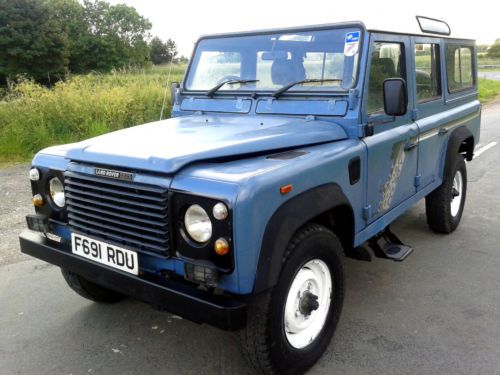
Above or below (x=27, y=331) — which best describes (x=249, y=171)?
above

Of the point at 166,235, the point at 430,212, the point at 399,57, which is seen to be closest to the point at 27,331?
the point at 166,235

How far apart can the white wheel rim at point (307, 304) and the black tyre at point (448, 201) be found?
90.4 inches

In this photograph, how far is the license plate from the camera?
2.44m

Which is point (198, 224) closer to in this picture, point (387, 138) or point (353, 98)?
point (353, 98)

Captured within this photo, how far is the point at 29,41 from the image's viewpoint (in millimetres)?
42812

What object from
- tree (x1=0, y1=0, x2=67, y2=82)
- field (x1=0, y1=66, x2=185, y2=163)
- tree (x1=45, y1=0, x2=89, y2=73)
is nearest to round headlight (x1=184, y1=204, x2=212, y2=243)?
field (x1=0, y1=66, x2=185, y2=163)

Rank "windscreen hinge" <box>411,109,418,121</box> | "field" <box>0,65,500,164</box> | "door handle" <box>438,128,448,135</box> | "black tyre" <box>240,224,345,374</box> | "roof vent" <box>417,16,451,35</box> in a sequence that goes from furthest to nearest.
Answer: "field" <box>0,65,500,164</box> < "door handle" <box>438,128,448,135</box> < "roof vent" <box>417,16,451,35</box> < "windscreen hinge" <box>411,109,418,121</box> < "black tyre" <box>240,224,345,374</box>

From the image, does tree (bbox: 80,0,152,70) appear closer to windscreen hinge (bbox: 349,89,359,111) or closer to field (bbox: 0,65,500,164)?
field (bbox: 0,65,500,164)

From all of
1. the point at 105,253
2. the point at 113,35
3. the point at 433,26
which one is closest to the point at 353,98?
the point at 433,26

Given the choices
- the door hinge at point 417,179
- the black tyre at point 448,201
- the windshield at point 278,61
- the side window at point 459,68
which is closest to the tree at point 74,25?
the side window at point 459,68

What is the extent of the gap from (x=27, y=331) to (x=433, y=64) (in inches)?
151

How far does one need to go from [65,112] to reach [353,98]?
746cm

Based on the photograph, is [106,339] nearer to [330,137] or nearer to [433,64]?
[330,137]

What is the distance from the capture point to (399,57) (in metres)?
3.58
